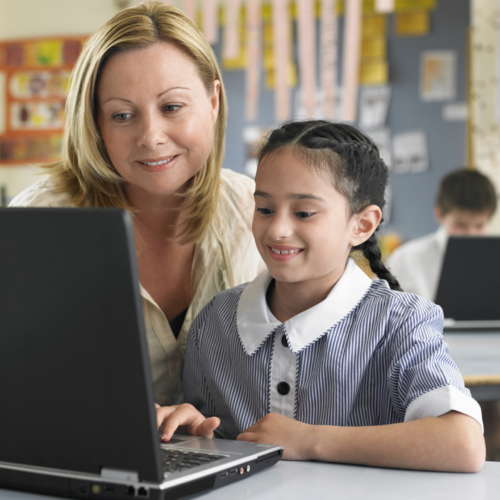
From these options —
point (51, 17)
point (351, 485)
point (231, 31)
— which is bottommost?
point (351, 485)

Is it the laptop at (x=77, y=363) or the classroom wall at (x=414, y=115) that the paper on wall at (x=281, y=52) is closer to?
the classroom wall at (x=414, y=115)

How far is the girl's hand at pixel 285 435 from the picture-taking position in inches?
33.1

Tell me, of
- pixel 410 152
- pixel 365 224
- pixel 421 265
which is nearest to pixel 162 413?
pixel 365 224

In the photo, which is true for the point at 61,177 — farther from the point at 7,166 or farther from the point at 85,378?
the point at 7,166

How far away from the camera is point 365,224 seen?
1.09 meters

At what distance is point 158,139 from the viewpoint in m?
1.19

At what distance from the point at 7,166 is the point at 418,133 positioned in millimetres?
2233

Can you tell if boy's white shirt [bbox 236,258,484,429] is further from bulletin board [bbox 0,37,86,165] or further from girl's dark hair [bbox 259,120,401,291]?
bulletin board [bbox 0,37,86,165]

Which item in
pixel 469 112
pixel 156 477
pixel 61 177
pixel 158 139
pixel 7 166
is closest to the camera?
pixel 156 477

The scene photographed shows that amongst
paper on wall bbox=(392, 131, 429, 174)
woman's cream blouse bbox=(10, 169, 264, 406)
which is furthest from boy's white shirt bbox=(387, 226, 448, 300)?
woman's cream blouse bbox=(10, 169, 264, 406)

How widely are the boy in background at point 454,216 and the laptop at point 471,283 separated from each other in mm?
732

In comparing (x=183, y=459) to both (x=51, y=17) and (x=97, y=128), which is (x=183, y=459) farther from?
(x=51, y=17)

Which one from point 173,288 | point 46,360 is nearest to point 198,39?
point 173,288

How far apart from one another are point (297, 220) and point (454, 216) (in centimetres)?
204
